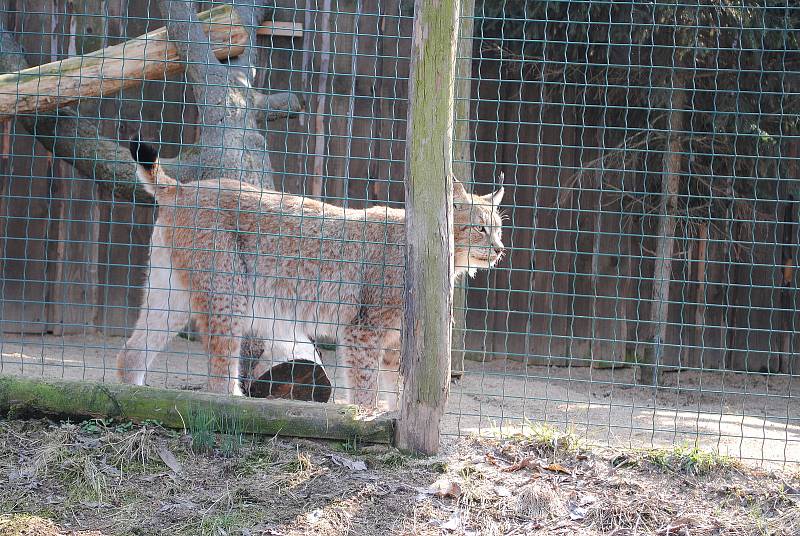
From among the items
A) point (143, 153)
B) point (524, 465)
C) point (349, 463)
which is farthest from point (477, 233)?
point (143, 153)

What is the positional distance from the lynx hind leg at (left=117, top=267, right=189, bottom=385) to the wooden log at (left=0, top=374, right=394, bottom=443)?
2.95 ft

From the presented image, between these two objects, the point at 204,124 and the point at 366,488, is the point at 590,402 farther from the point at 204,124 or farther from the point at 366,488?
the point at 204,124

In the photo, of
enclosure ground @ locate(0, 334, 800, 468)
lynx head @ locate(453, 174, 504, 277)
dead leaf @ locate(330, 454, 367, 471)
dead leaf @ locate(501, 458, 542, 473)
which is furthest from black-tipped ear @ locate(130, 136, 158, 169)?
dead leaf @ locate(501, 458, 542, 473)

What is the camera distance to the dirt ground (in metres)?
4.20

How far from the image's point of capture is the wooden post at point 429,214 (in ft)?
15.1

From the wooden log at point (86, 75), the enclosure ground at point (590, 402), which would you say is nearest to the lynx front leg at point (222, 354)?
the enclosure ground at point (590, 402)

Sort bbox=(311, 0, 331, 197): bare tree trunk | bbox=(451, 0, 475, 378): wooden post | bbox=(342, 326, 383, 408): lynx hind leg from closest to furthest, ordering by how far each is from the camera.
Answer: bbox=(342, 326, 383, 408): lynx hind leg < bbox=(451, 0, 475, 378): wooden post < bbox=(311, 0, 331, 197): bare tree trunk

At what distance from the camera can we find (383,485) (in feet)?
14.7

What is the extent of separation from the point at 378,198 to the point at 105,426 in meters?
4.17

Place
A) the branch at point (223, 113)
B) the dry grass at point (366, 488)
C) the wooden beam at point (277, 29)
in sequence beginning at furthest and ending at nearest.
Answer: the wooden beam at point (277, 29), the branch at point (223, 113), the dry grass at point (366, 488)

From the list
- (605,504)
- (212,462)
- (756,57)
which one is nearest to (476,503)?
(605,504)

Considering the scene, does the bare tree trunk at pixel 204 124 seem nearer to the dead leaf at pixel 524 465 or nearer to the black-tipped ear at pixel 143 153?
the black-tipped ear at pixel 143 153

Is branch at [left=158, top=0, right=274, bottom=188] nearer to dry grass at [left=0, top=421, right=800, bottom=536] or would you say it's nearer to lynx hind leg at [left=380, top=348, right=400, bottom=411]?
lynx hind leg at [left=380, top=348, right=400, bottom=411]

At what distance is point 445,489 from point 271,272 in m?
2.21
